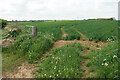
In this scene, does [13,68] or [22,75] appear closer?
[22,75]

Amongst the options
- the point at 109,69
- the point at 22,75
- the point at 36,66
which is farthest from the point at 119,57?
the point at 22,75

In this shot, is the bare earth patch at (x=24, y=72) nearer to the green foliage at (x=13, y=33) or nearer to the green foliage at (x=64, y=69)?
the green foliage at (x=64, y=69)

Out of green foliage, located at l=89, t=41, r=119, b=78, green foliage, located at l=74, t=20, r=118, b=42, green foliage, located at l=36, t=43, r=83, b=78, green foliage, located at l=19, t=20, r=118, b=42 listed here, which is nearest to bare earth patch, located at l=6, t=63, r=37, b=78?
green foliage, located at l=36, t=43, r=83, b=78

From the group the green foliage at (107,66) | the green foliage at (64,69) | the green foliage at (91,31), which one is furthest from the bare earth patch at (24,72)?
the green foliage at (91,31)

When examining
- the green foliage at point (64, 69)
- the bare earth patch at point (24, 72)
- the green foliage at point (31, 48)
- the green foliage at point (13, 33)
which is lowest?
the bare earth patch at point (24, 72)

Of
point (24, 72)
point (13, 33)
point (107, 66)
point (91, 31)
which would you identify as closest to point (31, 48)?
point (24, 72)

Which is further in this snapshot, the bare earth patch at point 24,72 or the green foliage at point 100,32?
the green foliage at point 100,32

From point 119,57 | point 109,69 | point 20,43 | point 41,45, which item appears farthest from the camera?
point 20,43

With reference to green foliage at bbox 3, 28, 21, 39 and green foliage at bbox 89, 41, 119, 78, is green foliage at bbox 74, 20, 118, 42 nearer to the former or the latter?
green foliage at bbox 89, 41, 119, 78

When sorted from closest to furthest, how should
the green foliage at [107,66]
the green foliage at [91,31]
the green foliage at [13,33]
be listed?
1. the green foliage at [107,66]
2. the green foliage at [91,31]
3. the green foliage at [13,33]

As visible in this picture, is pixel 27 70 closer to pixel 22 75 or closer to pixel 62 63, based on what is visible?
pixel 22 75

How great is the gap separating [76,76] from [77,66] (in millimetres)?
683

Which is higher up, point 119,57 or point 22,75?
point 119,57

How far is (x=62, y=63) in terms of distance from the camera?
192 inches
